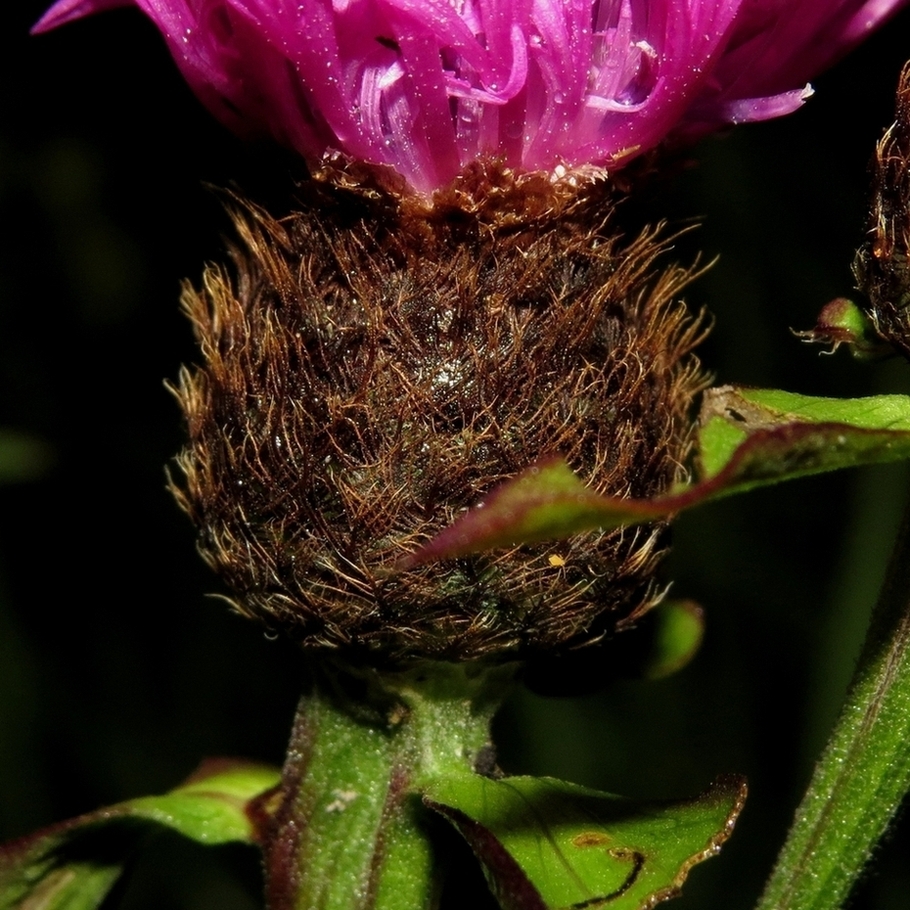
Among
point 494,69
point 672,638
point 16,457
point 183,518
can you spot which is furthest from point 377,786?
point 183,518

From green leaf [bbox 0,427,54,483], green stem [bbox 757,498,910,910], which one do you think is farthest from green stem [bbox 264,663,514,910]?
green leaf [bbox 0,427,54,483]

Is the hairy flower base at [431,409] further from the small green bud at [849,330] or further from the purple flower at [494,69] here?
the small green bud at [849,330]

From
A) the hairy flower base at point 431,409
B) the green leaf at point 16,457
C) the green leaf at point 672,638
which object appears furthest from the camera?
the green leaf at point 16,457

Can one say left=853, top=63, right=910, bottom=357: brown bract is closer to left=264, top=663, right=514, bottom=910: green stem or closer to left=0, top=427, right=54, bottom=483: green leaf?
left=264, top=663, right=514, bottom=910: green stem

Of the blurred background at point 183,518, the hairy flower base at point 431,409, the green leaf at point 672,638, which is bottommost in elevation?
the blurred background at point 183,518

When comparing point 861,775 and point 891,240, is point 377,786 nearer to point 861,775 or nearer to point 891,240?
point 861,775

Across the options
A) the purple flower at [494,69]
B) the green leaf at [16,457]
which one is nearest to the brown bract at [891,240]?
the purple flower at [494,69]
